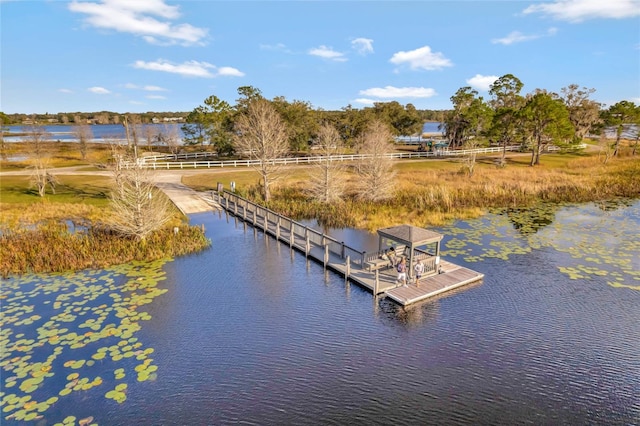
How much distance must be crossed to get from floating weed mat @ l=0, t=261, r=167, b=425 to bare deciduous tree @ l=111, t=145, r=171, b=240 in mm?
4578

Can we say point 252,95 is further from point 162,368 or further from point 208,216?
point 162,368

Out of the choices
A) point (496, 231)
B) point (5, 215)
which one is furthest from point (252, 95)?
point (496, 231)

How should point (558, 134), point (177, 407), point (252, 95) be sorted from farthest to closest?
point (252, 95), point (558, 134), point (177, 407)

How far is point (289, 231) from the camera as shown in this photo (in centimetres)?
3008

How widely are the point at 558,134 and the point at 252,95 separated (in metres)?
55.4

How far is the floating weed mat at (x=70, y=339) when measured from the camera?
12.6 m

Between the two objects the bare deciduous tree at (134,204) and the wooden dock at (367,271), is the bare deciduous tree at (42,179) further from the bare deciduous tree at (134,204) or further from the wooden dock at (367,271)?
the wooden dock at (367,271)

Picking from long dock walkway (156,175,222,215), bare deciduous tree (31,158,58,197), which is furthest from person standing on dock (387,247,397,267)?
bare deciduous tree (31,158,58,197)

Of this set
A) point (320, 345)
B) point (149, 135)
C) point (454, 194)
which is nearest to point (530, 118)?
point (454, 194)

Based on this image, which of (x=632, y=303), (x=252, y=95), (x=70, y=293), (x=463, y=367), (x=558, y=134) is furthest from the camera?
(x=252, y=95)

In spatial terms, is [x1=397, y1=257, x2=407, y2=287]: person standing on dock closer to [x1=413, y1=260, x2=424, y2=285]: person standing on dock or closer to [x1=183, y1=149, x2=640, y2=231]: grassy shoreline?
[x1=413, y1=260, x2=424, y2=285]: person standing on dock

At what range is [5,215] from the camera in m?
31.1

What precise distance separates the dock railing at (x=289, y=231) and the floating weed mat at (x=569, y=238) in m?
7.55

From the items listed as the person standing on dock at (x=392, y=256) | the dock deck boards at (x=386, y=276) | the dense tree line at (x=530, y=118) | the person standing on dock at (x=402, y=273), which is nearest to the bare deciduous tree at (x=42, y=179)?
the dock deck boards at (x=386, y=276)
